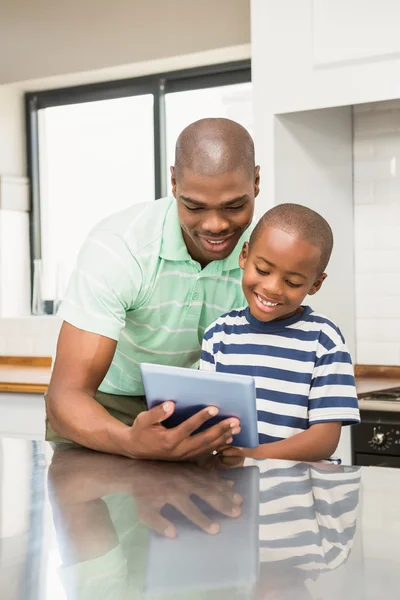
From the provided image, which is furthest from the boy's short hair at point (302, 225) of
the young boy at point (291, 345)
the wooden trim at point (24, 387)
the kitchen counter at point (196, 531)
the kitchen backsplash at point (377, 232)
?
the wooden trim at point (24, 387)

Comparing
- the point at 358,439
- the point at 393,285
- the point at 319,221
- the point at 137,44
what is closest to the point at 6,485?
the point at 319,221

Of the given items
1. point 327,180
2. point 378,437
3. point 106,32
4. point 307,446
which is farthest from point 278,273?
point 106,32

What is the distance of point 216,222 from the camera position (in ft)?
5.61

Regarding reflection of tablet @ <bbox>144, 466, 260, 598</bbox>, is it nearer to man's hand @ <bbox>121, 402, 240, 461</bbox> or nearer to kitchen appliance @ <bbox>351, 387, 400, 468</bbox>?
man's hand @ <bbox>121, 402, 240, 461</bbox>

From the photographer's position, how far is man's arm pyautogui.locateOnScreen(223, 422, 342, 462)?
5.25ft

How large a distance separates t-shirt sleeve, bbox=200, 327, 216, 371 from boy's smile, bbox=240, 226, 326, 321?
0.40ft

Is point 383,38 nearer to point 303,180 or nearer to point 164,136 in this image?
point 303,180

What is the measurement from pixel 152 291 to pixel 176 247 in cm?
11

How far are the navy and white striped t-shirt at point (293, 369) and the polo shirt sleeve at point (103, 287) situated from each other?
0.22 metres

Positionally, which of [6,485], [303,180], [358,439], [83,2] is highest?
[83,2]

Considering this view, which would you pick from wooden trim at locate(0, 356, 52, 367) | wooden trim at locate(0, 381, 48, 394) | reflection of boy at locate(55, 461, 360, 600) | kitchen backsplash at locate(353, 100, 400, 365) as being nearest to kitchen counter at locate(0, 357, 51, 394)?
wooden trim at locate(0, 381, 48, 394)

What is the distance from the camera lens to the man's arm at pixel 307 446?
1.60 meters

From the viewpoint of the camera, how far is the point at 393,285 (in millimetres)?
3406

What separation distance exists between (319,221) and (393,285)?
67.4 inches
